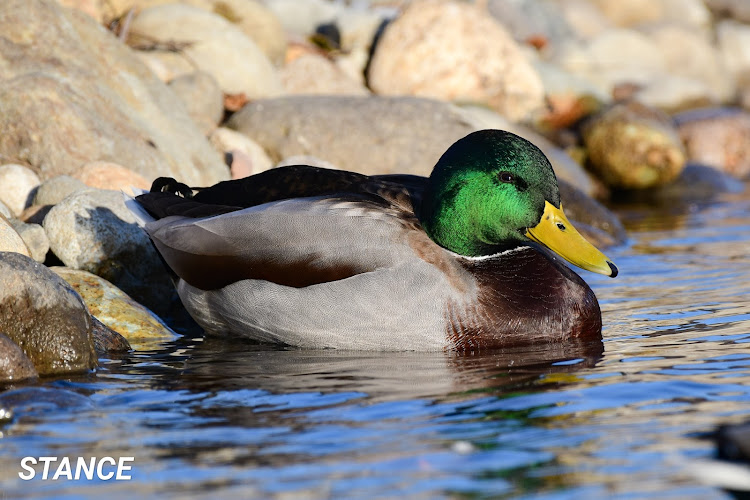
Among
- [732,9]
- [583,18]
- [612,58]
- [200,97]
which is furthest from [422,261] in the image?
[732,9]

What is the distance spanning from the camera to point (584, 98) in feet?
55.5

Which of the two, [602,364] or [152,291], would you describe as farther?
[152,291]

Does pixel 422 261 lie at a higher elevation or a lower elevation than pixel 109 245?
lower

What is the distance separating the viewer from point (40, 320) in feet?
19.0

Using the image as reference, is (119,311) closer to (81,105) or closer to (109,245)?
(109,245)

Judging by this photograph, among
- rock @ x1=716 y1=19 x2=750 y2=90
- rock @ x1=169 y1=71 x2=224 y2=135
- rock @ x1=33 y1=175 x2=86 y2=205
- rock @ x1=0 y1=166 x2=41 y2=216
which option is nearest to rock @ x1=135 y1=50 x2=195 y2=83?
rock @ x1=169 y1=71 x2=224 y2=135

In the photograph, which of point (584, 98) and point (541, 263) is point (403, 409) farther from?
point (584, 98)

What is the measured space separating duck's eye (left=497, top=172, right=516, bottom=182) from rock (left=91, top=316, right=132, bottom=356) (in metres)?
2.30

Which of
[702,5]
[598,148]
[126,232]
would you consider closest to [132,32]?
[126,232]

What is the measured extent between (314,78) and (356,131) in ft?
8.93

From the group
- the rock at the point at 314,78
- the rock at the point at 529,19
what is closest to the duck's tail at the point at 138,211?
the rock at the point at 314,78

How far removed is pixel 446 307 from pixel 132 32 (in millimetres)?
7448

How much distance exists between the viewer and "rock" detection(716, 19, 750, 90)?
80.7ft

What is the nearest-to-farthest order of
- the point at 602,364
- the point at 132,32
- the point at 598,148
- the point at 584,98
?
the point at 602,364
the point at 132,32
the point at 598,148
the point at 584,98
